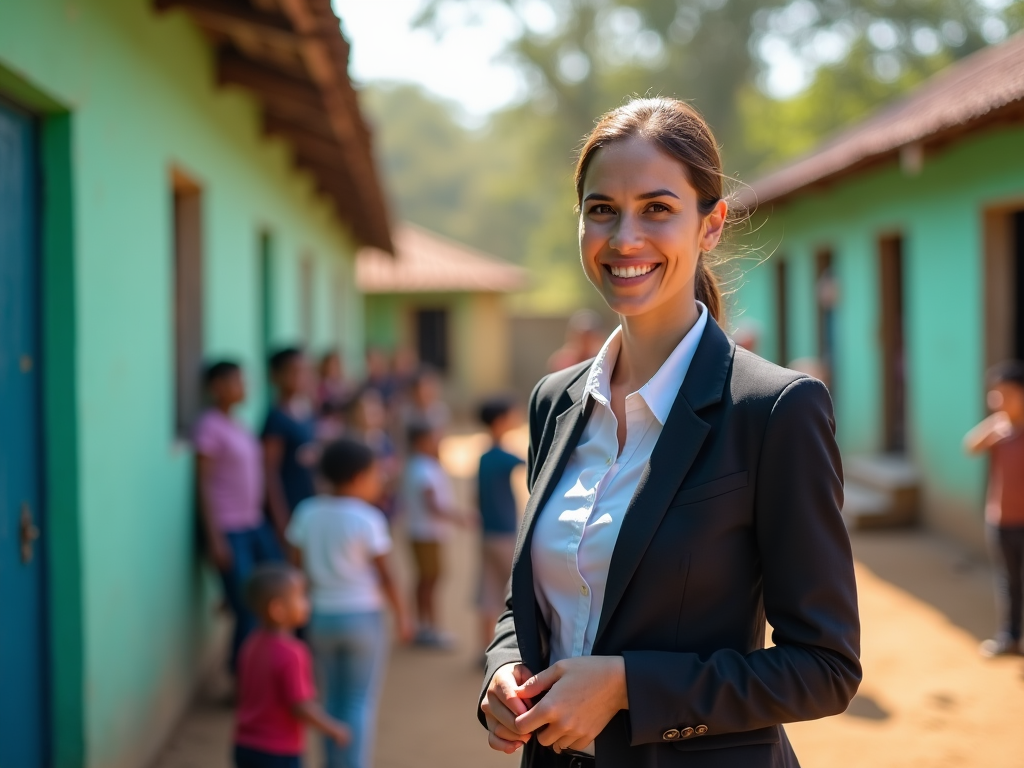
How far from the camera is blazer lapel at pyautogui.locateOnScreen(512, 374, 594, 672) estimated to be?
1903mm

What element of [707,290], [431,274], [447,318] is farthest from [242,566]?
[447,318]

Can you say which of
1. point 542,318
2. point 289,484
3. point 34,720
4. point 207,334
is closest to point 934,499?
point 289,484

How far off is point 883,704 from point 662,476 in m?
4.30

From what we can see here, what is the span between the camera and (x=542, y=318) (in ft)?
87.4

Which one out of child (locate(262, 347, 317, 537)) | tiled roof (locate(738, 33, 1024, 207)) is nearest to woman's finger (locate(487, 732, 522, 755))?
tiled roof (locate(738, 33, 1024, 207))

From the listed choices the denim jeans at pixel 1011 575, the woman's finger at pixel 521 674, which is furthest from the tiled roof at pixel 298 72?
the denim jeans at pixel 1011 575

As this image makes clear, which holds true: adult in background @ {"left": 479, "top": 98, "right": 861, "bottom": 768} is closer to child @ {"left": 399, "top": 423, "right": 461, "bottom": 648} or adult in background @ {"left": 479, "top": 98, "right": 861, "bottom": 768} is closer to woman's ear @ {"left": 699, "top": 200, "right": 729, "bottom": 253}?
woman's ear @ {"left": 699, "top": 200, "right": 729, "bottom": 253}

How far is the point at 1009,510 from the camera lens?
5.86 m

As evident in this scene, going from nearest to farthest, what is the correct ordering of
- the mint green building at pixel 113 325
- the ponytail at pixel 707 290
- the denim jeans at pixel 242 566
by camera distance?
the ponytail at pixel 707 290 → the mint green building at pixel 113 325 → the denim jeans at pixel 242 566

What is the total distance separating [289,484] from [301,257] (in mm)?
5464

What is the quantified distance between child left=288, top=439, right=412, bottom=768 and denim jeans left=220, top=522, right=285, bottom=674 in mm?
1138

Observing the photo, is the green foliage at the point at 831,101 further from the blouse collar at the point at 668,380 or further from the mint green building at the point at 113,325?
the blouse collar at the point at 668,380

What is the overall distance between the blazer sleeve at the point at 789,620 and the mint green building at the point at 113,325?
2.50m

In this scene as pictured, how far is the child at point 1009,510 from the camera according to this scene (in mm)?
5840
